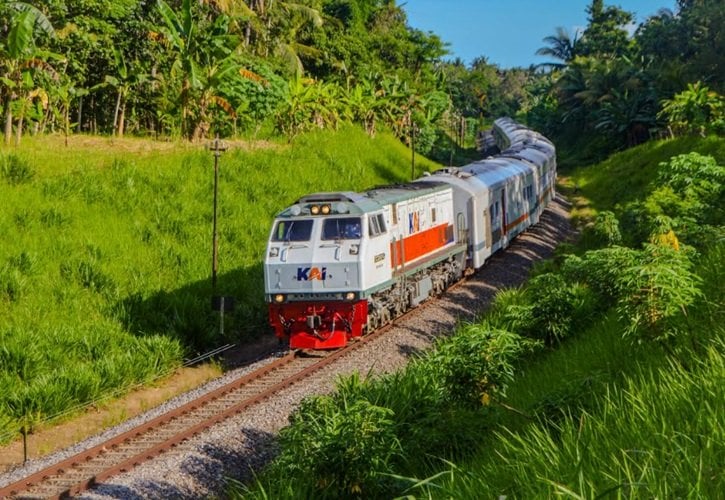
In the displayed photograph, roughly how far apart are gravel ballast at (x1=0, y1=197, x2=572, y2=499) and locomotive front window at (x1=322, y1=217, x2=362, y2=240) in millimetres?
2697

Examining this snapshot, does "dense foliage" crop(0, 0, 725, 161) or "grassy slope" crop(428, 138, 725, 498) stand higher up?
"dense foliage" crop(0, 0, 725, 161)

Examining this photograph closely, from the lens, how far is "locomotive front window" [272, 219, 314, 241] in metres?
16.4

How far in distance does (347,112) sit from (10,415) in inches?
1402

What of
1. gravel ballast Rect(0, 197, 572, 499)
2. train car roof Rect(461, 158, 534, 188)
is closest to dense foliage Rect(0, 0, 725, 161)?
train car roof Rect(461, 158, 534, 188)

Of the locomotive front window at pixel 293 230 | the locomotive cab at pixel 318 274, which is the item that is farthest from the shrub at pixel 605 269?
the locomotive front window at pixel 293 230

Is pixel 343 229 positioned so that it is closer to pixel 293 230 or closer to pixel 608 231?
pixel 293 230

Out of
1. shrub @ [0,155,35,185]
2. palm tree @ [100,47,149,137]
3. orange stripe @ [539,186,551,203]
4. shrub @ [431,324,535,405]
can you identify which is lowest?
shrub @ [431,324,535,405]

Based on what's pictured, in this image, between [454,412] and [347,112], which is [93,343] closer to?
[454,412]

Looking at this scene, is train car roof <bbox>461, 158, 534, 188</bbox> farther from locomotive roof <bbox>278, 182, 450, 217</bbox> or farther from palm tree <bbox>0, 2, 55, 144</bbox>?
palm tree <bbox>0, 2, 55, 144</bbox>

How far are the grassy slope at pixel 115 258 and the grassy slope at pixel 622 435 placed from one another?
427 inches

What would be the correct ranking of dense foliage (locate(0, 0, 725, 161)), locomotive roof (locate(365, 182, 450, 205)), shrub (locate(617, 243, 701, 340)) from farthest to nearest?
1. dense foliage (locate(0, 0, 725, 161))
2. locomotive roof (locate(365, 182, 450, 205))
3. shrub (locate(617, 243, 701, 340))

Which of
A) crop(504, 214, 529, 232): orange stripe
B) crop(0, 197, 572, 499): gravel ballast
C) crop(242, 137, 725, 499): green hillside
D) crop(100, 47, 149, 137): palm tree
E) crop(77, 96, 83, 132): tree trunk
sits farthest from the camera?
crop(77, 96, 83, 132): tree trunk

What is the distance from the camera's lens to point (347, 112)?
47344mm

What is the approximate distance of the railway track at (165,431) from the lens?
1087cm
